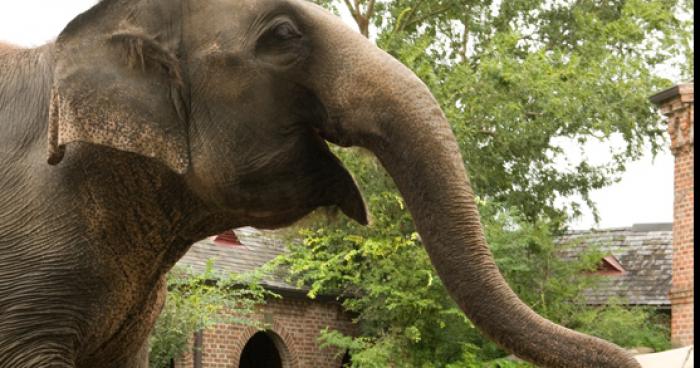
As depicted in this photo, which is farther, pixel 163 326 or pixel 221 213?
pixel 163 326

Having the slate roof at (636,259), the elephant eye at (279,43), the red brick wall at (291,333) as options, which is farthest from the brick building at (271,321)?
the elephant eye at (279,43)

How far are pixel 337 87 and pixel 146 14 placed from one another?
1.72 ft

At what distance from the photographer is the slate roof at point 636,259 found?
2725 centimetres

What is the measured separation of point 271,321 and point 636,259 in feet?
28.5

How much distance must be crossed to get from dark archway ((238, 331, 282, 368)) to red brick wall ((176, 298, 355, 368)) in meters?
0.82

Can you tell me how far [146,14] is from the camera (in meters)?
3.08

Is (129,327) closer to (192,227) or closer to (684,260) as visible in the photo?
(192,227)

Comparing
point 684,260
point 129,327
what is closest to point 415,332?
point 684,260

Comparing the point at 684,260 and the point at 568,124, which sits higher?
the point at 568,124

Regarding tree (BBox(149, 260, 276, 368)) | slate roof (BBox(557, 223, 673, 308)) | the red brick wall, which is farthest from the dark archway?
tree (BBox(149, 260, 276, 368))

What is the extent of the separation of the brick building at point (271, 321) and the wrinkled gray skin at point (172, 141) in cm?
2288

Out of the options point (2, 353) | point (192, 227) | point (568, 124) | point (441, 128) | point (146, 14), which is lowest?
point (2, 353)

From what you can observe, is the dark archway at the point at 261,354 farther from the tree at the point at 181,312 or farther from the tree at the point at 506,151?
the tree at the point at 181,312

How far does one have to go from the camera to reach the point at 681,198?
2256cm
